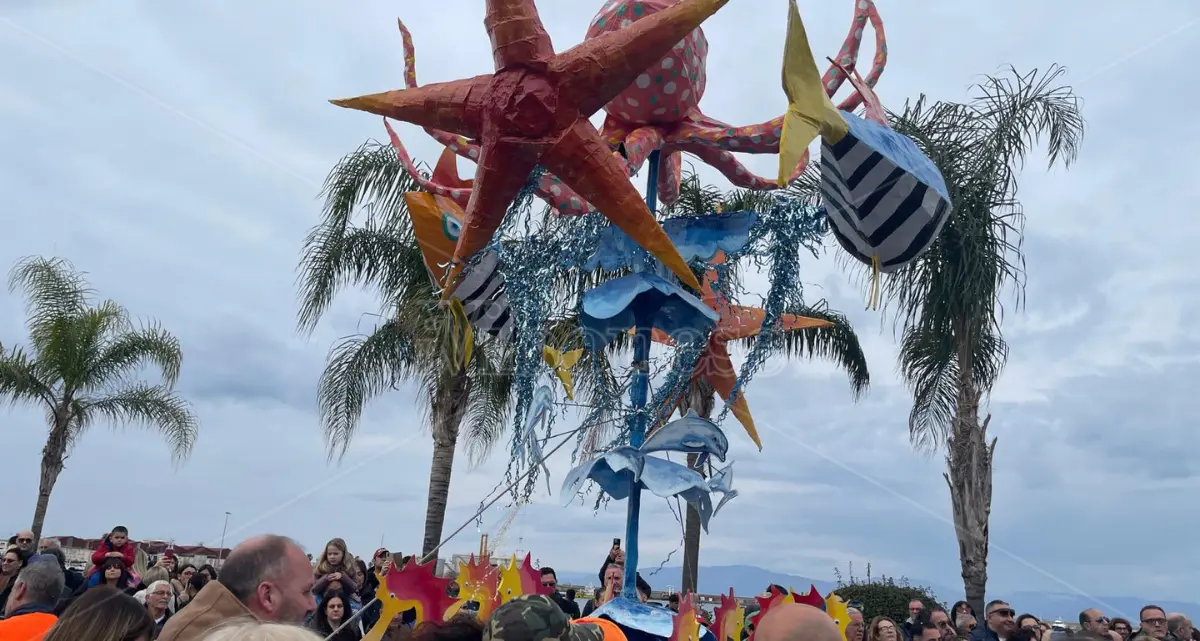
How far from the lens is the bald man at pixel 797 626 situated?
194cm

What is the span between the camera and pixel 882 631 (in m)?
5.21

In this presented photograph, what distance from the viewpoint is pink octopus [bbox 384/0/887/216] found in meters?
5.08

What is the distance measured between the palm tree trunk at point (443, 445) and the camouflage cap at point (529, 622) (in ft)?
27.7

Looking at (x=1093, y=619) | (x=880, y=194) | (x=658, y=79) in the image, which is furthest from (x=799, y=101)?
(x=1093, y=619)

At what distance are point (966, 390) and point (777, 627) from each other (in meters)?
7.94

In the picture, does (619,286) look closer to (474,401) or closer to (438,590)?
(438,590)

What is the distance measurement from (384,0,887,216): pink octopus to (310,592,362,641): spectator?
2.62m

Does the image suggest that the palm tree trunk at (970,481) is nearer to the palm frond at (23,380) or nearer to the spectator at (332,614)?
the spectator at (332,614)

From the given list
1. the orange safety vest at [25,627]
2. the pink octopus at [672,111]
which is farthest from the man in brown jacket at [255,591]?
the pink octopus at [672,111]

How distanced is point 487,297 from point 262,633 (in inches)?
192

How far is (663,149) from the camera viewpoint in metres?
5.51

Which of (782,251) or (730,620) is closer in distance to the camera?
(730,620)

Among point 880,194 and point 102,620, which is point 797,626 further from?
point 880,194

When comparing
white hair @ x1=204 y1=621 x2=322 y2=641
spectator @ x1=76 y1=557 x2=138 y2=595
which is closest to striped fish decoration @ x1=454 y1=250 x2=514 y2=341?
spectator @ x1=76 y1=557 x2=138 y2=595
